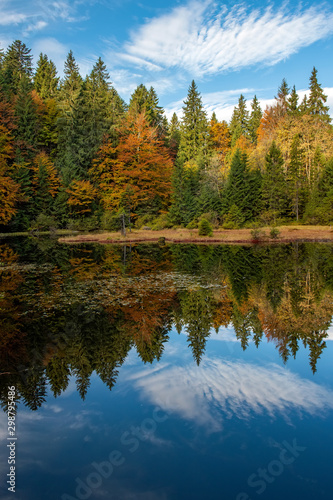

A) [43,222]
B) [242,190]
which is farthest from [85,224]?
[242,190]

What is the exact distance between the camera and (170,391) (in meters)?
5.43

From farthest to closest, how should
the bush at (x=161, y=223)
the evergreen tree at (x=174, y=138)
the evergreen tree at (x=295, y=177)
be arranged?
the evergreen tree at (x=174, y=138)
the evergreen tree at (x=295, y=177)
the bush at (x=161, y=223)

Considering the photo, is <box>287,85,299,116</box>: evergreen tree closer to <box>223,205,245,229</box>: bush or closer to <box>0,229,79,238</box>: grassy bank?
<box>223,205,245,229</box>: bush

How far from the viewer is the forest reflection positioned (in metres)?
6.33

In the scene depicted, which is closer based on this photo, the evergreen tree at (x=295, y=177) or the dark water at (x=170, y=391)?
the dark water at (x=170, y=391)

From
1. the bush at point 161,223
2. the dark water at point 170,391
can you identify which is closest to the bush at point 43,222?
the bush at point 161,223

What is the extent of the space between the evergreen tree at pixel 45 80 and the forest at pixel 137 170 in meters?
5.84

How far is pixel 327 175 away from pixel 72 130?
30626mm

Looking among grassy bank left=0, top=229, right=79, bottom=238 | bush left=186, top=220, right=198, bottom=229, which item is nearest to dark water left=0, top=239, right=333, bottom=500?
bush left=186, top=220, right=198, bottom=229

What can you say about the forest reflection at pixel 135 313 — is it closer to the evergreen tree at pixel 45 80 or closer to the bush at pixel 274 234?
the bush at pixel 274 234

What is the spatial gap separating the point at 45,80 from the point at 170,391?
2454 inches

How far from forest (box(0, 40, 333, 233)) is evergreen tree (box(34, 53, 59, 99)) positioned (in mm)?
5842

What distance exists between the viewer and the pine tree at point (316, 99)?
47.7 meters

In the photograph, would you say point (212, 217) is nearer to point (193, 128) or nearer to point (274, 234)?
point (274, 234)
